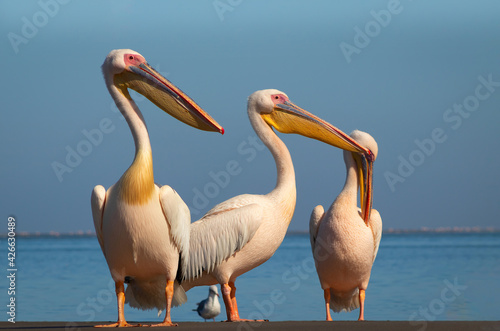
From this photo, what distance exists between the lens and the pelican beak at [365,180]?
25.3ft

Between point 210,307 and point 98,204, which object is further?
point 210,307

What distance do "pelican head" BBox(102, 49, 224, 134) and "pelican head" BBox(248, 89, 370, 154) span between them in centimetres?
112

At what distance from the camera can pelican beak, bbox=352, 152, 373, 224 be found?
7719 millimetres

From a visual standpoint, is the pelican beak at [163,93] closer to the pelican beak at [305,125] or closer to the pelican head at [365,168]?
the pelican beak at [305,125]

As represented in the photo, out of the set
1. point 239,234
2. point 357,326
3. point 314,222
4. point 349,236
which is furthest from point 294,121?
point 357,326

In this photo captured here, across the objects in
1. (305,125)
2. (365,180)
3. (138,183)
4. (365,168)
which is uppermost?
(305,125)

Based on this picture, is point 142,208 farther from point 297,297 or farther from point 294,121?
point 297,297

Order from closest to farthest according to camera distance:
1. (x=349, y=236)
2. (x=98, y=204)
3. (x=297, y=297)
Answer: (x=98, y=204) < (x=349, y=236) < (x=297, y=297)

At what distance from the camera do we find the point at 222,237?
6672 mm

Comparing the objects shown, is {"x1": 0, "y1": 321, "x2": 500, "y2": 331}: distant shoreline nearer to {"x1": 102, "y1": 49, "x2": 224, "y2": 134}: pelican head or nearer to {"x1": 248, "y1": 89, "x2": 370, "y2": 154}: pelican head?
{"x1": 102, "y1": 49, "x2": 224, "y2": 134}: pelican head

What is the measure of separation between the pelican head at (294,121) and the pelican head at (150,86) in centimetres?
112

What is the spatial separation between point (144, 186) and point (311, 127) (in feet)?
7.03

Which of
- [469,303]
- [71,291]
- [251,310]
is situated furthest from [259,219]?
[71,291]

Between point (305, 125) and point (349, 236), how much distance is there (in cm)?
119
